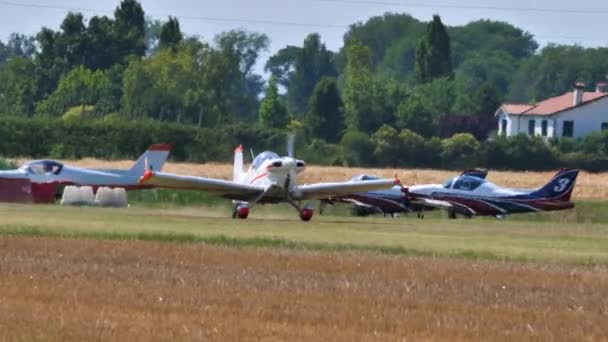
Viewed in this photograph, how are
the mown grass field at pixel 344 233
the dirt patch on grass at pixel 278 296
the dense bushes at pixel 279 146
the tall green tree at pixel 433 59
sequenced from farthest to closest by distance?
the tall green tree at pixel 433 59 < the dense bushes at pixel 279 146 < the mown grass field at pixel 344 233 < the dirt patch on grass at pixel 278 296

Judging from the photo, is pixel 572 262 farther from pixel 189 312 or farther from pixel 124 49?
pixel 124 49

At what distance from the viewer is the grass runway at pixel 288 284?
54.0 ft

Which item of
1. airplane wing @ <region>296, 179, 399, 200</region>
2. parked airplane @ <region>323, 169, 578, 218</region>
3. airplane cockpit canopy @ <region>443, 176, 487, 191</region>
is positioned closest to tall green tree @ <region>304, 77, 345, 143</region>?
parked airplane @ <region>323, 169, 578, 218</region>

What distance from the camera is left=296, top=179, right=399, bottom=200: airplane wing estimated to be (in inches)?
1695

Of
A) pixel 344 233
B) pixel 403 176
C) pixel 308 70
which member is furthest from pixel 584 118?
pixel 308 70

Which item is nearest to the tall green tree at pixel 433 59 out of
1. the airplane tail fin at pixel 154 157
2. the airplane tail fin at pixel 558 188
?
the airplane tail fin at pixel 154 157

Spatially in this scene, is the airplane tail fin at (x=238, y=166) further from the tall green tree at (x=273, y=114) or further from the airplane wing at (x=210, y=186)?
the tall green tree at (x=273, y=114)

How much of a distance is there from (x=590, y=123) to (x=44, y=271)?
283 ft

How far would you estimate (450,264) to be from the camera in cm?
2488

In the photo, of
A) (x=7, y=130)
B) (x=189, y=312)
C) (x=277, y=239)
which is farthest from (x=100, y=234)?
(x=7, y=130)

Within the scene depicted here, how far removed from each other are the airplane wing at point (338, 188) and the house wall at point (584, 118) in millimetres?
62358

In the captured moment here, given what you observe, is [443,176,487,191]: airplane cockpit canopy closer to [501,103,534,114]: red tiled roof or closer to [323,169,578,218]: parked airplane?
[323,169,578,218]: parked airplane

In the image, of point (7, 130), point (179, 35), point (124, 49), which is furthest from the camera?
point (124, 49)

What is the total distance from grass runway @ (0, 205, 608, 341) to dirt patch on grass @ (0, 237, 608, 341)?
0.07 feet
